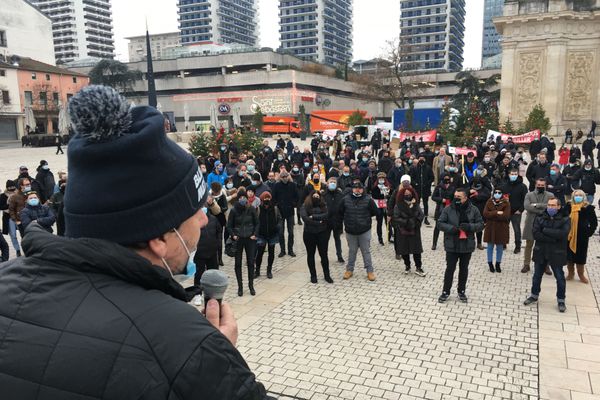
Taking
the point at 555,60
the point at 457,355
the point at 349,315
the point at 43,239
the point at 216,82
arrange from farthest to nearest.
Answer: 1. the point at 216,82
2. the point at 555,60
3. the point at 349,315
4. the point at 457,355
5. the point at 43,239

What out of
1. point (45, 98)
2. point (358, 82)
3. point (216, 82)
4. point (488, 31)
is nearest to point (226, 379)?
point (45, 98)

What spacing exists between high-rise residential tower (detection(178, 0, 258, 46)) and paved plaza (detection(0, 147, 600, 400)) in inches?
5224

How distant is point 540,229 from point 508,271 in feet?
7.48

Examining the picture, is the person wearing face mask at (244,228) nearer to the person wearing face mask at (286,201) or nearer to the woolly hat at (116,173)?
the person wearing face mask at (286,201)

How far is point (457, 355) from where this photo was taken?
247 inches

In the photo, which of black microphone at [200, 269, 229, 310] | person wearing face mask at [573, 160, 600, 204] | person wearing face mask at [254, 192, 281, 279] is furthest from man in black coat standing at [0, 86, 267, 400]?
person wearing face mask at [573, 160, 600, 204]

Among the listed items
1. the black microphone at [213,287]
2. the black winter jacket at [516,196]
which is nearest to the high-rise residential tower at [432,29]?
the black winter jacket at [516,196]

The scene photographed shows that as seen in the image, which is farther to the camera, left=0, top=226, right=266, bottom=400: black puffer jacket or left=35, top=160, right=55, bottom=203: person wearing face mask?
left=35, top=160, right=55, bottom=203: person wearing face mask

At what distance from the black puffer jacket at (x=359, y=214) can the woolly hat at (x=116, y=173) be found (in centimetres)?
820

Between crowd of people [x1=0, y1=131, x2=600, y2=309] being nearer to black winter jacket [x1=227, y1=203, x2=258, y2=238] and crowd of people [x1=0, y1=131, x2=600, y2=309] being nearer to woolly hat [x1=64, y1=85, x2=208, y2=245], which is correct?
black winter jacket [x1=227, y1=203, x2=258, y2=238]

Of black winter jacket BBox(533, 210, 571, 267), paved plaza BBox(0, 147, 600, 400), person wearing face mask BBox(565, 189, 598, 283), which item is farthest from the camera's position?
person wearing face mask BBox(565, 189, 598, 283)

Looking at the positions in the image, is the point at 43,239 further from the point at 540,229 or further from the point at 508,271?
the point at 508,271

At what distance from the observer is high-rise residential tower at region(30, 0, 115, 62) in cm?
12925

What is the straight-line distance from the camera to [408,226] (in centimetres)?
948
